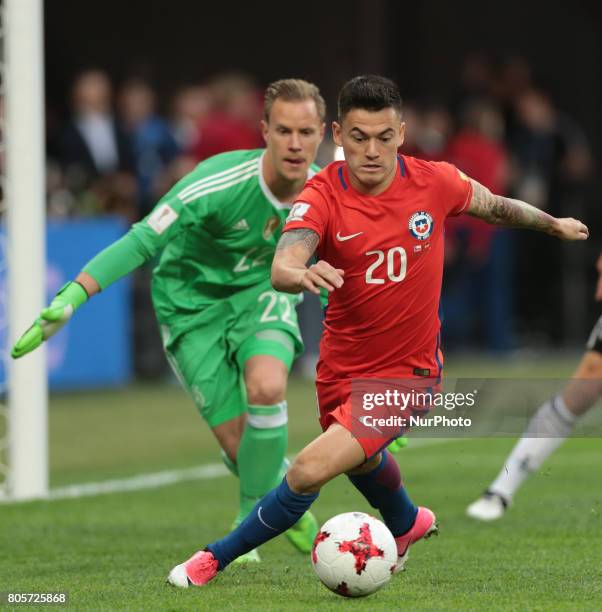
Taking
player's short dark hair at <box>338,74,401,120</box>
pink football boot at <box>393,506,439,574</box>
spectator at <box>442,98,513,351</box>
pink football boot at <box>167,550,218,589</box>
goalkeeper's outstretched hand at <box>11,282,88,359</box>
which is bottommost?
spectator at <box>442,98,513,351</box>

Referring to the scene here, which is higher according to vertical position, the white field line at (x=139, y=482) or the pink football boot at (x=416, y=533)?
the pink football boot at (x=416, y=533)

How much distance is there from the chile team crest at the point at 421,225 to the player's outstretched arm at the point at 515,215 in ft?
0.77

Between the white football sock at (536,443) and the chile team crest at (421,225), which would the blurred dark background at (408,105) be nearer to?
the white football sock at (536,443)

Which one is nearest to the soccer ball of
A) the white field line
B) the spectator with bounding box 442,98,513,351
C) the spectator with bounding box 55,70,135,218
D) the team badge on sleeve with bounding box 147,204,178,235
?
the team badge on sleeve with bounding box 147,204,178,235

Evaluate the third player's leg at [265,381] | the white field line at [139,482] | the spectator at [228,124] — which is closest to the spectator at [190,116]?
the spectator at [228,124]

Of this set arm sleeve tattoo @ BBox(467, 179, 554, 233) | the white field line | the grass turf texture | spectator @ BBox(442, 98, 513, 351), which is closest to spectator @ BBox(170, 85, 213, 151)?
spectator @ BBox(442, 98, 513, 351)

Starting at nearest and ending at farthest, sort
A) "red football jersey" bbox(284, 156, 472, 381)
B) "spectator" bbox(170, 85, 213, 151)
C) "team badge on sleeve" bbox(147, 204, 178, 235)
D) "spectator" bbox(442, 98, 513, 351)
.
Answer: "red football jersey" bbox(284, 156, 472, 381) → "team badge on sleeve" bbox(147, 204, 178, 235) → "spectator" bbox(170, 85, 213, 151) → "spectator" bbox(442, 98, 513, 351)

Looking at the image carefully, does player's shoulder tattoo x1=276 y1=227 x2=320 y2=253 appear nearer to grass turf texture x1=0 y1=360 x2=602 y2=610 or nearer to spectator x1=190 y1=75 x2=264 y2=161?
grass turf texture x1=0 y1=360 x2=602 y2=610

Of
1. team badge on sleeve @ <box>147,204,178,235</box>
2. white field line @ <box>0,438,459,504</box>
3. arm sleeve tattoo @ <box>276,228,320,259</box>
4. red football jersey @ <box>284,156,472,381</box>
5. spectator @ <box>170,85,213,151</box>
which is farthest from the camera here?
spectator @ <box>170,85,213,151</box>

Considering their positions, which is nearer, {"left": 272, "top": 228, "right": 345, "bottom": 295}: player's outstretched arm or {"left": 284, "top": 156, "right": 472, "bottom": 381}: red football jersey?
{"left": 272, "top": 228, "right": 345, "bottom": 295}: player's outstretched arm

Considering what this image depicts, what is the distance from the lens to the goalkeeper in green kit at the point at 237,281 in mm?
6992

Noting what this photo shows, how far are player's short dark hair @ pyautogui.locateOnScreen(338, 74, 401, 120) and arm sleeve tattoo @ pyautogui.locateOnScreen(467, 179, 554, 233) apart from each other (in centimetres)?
51

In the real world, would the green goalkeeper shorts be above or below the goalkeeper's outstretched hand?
below

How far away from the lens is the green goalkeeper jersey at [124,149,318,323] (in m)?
7.05
